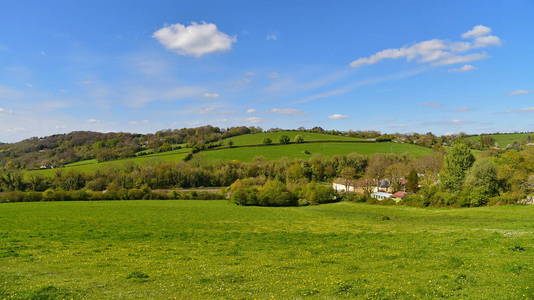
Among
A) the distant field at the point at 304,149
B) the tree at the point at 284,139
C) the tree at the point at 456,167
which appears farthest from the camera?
the tree at the point at 284,139

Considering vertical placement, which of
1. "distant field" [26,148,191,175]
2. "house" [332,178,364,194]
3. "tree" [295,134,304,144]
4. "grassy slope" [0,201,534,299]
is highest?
"tree" [295,134,304,144]

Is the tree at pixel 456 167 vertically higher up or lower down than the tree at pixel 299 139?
lower down

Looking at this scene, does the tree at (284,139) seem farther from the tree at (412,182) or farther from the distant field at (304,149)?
the tree at (412,182)

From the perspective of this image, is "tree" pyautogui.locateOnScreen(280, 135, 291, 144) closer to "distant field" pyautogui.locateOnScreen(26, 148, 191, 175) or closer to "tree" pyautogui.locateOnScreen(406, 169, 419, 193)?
"distant field" pyautogui.locateOnScreen(26, 148, 191, 175)

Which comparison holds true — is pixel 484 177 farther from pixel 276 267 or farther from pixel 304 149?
pixel 304 149

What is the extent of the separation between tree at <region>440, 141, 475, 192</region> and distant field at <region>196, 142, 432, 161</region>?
150 ft

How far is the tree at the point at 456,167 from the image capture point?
6150cm

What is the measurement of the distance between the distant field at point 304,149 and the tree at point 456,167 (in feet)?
150

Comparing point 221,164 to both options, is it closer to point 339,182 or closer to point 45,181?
point 339,182

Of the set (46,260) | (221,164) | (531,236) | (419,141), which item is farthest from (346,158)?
(46,260)

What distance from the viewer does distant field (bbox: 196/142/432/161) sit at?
112m

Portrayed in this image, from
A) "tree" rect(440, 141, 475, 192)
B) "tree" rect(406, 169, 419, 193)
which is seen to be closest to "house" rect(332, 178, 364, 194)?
"tree" rect(406, 169, 419, 193)

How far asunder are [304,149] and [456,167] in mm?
64264

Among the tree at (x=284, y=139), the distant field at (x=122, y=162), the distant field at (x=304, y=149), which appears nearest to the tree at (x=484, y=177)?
the distant field at (x=304, y=149)
